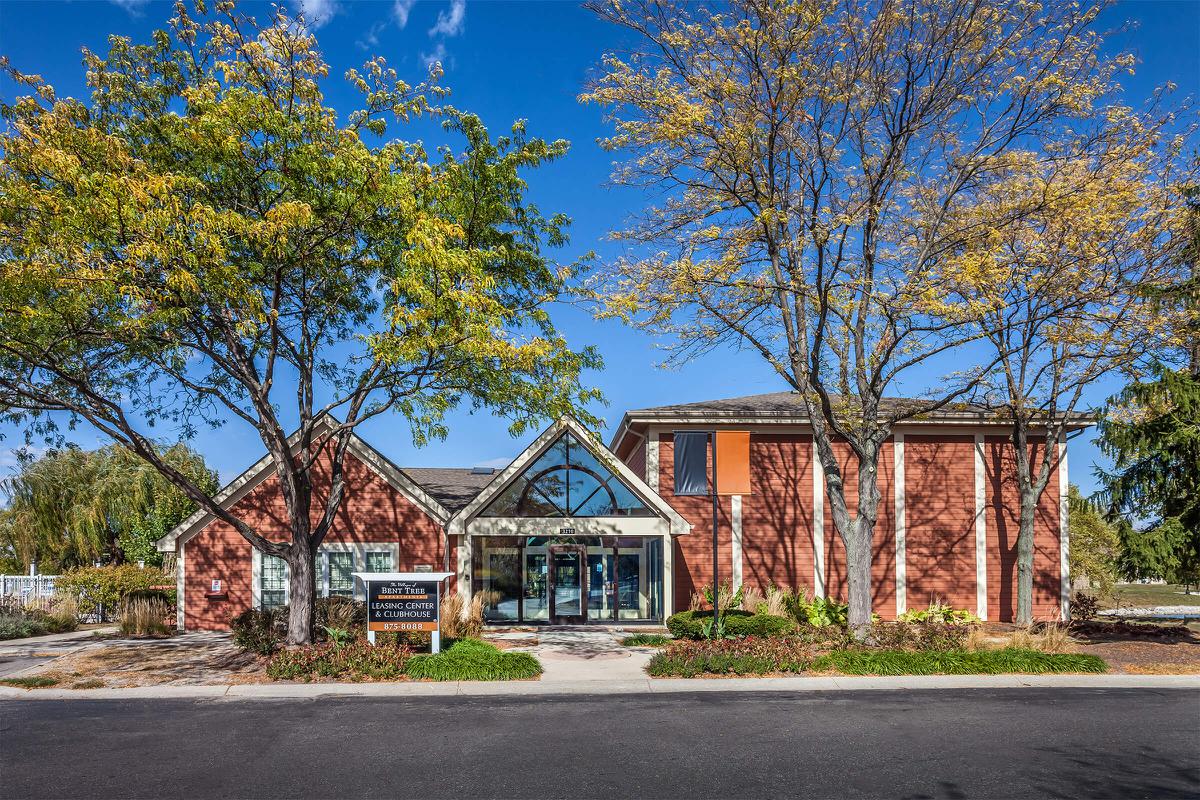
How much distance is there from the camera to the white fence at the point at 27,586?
Answer: 2659 cm

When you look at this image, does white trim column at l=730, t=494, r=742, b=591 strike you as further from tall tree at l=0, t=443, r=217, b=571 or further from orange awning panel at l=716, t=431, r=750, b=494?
tall tree at l=0, t=443, r=217, b=571

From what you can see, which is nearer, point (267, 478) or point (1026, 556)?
point (1026, 556)

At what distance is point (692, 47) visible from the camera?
17.7 m

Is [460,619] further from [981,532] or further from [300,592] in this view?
[981,532]

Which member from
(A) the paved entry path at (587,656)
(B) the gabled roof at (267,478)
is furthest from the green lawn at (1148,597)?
(B) the gabled roof at (267,478)

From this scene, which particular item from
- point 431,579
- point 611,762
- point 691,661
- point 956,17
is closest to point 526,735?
point 611,762

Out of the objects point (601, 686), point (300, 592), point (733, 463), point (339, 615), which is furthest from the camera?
point (339, 615)

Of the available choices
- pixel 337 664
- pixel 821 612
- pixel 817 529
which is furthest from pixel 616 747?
pixel 817 529

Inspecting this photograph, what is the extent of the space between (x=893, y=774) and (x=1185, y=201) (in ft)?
55.3

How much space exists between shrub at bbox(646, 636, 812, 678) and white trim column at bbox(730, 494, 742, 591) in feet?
23.8

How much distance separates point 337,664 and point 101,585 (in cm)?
1380

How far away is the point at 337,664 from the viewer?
15.6 meters

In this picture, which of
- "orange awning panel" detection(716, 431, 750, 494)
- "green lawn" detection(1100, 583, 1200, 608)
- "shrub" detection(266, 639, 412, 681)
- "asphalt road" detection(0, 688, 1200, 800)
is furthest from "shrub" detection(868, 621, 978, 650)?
"green lawn" detection(1100, 583, 1200, 608)

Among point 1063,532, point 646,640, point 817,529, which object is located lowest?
point 646,640
